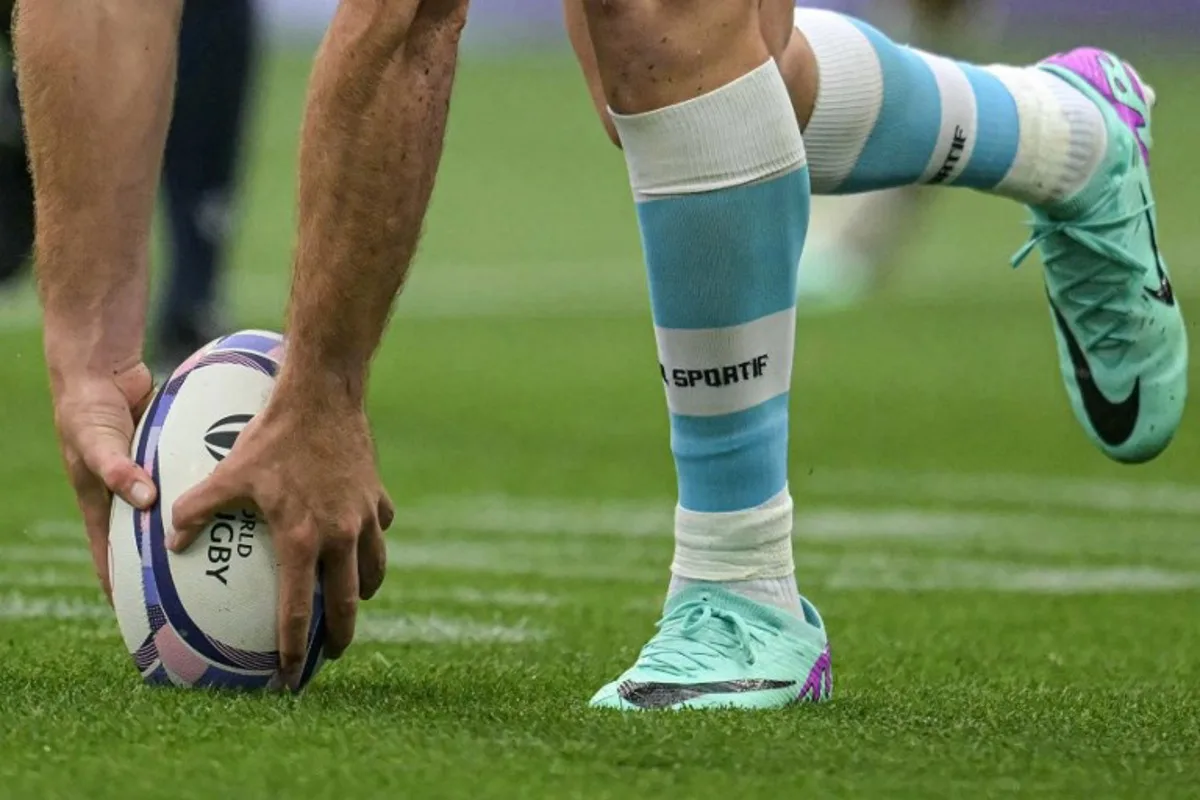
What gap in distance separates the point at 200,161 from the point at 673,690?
340 cm

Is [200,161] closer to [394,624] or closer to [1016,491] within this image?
[1016,491]

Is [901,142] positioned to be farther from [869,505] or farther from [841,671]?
[869,505]

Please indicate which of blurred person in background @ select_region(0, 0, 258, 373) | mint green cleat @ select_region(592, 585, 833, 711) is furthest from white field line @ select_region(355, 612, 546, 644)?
blurred person in background @ select_region(0, 0, 258, 373)

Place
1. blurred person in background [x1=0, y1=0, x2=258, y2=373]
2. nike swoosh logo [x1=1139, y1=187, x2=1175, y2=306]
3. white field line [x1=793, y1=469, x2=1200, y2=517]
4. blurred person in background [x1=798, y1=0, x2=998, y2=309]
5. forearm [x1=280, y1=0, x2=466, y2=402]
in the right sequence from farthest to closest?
1. blurred person in background [x1=798, y1=0, x2=998, y2=309]
2. blurred person in background [x1=0, y1=0, x2=258, y2=373]
3. white field line [x1=793, y1=469, x2=1200, y2=517]
4. nike swoosh logo [x1=1139, y1=187, x2=1175, y2=306]
5. forearm [x1=280, y1=0, x2=466, y2=402]

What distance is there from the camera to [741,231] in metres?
2.47

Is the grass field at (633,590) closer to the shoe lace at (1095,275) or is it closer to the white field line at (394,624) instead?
the white field line at (394,624)

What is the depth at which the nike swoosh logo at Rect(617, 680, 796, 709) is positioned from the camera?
2.40 metres

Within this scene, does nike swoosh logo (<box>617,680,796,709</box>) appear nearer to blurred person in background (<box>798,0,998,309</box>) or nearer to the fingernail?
the fingernail

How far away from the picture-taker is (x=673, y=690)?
95.3 inches

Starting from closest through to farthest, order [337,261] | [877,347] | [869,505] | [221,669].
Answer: [337,261]
[221,669]
[869,505]
[877,347]

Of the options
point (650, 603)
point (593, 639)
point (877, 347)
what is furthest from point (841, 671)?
point (877, 347)

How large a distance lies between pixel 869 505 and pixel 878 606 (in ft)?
3.56

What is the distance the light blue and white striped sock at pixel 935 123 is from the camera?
302 cm

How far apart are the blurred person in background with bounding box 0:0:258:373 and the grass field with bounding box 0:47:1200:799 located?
39cm
